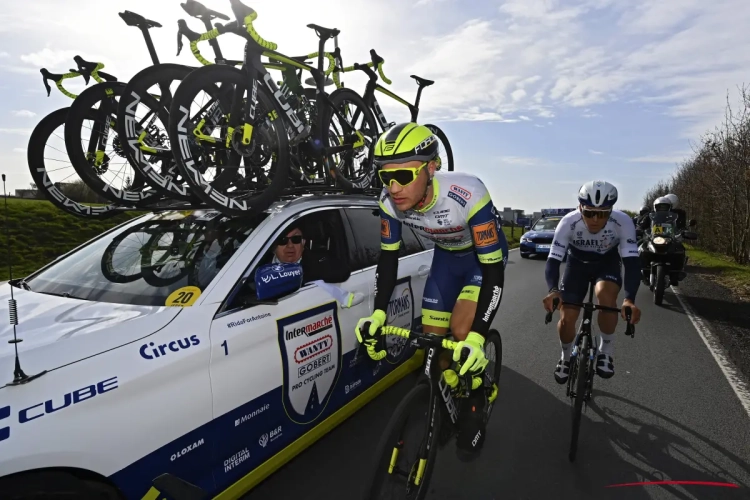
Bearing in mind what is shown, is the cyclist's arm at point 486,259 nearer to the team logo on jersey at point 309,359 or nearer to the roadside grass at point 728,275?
the team logo on jersey at point 309,359

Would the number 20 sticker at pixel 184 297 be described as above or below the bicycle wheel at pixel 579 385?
above

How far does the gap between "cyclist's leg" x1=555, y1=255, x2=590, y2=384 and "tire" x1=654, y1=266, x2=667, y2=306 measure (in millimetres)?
5677

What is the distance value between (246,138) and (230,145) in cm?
16

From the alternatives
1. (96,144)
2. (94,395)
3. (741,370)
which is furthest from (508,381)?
(96,144)

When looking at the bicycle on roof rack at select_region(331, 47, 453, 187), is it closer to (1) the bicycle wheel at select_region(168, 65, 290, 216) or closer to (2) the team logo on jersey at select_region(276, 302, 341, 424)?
(1) the bicycle wheel at select_region(168, 65, 290, 216)

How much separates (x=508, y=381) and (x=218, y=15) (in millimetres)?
4376

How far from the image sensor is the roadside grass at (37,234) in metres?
10.3

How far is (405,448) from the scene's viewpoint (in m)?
2.45

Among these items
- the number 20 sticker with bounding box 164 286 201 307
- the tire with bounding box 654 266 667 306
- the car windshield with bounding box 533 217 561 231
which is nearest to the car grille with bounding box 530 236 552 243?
the car windshield with bounding box 533 217 561 231

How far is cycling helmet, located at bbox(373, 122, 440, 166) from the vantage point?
8.39 feet

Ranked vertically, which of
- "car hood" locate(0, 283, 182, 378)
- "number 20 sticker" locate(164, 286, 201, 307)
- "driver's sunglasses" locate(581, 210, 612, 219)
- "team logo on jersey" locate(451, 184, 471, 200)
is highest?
"team logo on jersey" locate(451, 184, 471, 200)

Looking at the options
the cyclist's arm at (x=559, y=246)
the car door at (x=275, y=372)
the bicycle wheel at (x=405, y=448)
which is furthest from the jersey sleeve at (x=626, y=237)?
the car door at (x=275, y=372)

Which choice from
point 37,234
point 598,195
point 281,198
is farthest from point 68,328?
point 37,234

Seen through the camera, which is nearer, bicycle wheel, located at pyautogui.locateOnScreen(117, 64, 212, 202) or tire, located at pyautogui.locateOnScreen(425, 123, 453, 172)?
bicycle wheel, located at pyautogui.locateOnScreen(117, 64, 212, 202)
